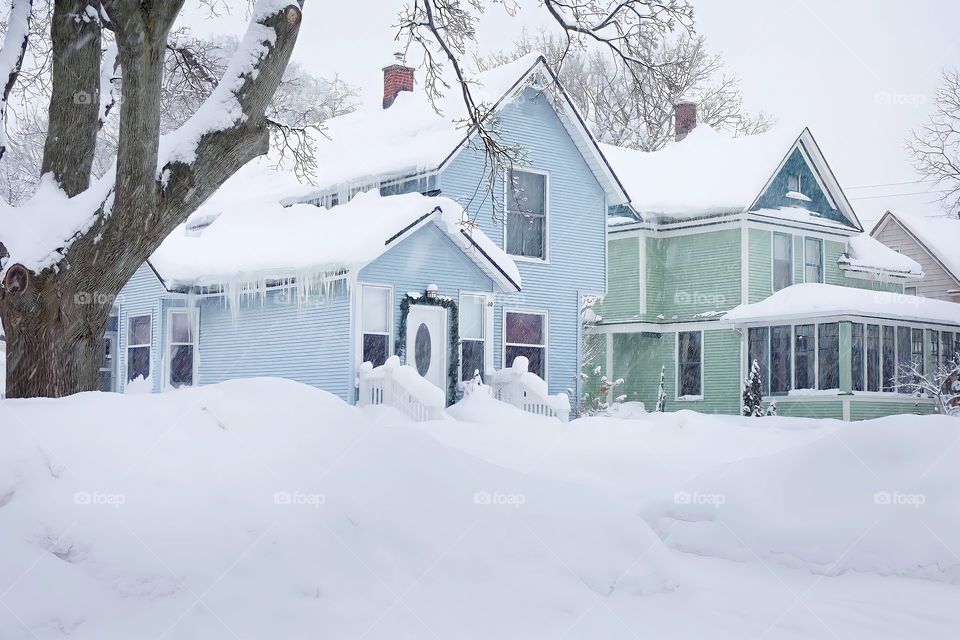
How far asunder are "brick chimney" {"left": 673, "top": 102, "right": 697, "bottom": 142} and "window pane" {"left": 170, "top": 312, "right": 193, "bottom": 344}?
18.0 metres

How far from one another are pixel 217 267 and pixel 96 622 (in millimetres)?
14198

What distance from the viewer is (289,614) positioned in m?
5.80

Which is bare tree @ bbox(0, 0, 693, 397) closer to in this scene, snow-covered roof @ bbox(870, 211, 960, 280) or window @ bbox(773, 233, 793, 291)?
window @ bbox(773, 233, 793, 291)

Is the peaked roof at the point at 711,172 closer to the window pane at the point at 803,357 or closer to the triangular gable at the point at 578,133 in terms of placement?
the window pane at the point at 803,357

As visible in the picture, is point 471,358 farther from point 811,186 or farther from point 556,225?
point 811,186

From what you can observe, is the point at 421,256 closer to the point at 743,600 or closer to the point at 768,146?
the point at 743,600

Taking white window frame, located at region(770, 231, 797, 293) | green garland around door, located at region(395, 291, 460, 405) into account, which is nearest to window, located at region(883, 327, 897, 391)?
white window frame, located at region(770, 231, 797, 293)

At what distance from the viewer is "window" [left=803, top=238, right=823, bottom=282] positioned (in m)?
28.9

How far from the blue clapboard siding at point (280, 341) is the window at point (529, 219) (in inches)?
212

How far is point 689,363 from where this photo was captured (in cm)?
2839

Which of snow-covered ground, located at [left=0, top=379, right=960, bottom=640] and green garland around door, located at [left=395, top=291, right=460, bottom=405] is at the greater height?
green garland around door, located at [left=395, top=291, right=460, bottom=405]

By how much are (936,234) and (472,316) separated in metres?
28.4

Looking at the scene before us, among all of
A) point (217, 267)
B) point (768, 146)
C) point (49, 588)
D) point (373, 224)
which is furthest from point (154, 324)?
point (768, 146)

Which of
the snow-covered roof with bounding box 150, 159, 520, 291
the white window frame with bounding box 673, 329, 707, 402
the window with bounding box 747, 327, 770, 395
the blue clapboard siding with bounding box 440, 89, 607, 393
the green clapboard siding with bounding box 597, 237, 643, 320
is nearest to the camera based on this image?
the snow-covered roof with bounding box 150, 159, 520, 291
